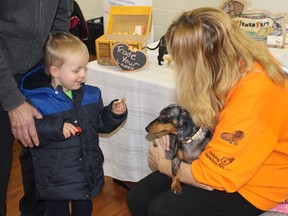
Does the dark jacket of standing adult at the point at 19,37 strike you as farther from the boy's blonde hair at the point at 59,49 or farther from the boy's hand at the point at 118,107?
the boy's hand at the point at 118,107

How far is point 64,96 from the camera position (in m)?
1.43

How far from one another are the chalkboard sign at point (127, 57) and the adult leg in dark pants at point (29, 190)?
23.5 inches

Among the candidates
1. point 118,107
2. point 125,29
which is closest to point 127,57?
point 125,29

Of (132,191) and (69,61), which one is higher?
(69,61)

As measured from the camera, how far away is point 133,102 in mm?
1856

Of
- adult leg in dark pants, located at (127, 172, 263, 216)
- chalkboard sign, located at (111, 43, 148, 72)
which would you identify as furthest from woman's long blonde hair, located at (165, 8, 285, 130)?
chalkboard sign, located at (111, 43, 148, 72)

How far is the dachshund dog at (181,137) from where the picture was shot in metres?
1.37

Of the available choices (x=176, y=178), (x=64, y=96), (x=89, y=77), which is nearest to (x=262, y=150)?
(x=176, y=178)

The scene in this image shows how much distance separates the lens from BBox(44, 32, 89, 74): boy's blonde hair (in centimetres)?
142

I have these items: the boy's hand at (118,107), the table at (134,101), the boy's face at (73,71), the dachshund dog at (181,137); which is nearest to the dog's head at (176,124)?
the dachshund dog at (181,137)

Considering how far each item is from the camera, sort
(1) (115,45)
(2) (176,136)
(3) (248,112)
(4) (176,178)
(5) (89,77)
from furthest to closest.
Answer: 1. (5) (89,77)
2. (1) (115,45)
3. (2) (176,136)
4. (4) (176,178)
5. (3) (248,112)

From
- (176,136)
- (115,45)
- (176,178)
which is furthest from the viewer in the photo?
(115,45)

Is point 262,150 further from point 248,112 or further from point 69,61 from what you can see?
point 69,61

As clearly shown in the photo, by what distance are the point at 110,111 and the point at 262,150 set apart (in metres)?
0.61
